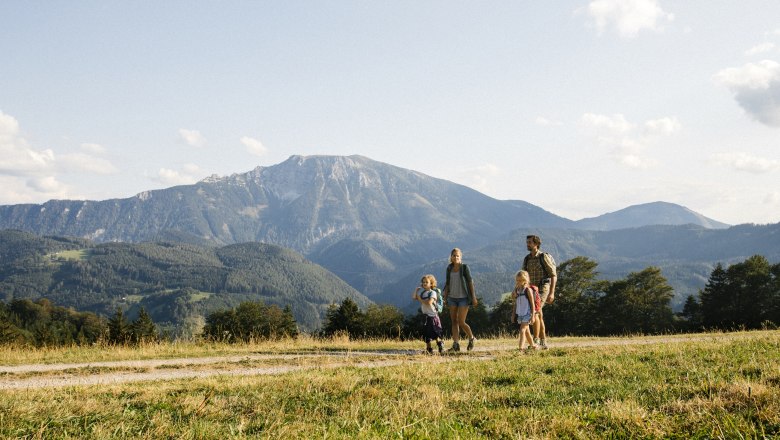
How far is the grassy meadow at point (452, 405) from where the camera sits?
3.78m

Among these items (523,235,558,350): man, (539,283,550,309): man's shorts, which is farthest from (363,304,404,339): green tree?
(539,283,550,309): man's shorts

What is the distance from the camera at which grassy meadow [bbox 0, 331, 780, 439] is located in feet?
12.4

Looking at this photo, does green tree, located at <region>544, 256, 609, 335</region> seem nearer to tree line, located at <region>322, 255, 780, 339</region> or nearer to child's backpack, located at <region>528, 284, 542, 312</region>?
tree line, located at <region>322, 255, 780, 339</region>

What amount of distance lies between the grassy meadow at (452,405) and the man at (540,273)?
4975 millimetres

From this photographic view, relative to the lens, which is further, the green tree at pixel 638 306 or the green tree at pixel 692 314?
the green tree at pixel 638 306

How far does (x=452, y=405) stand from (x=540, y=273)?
349 inches

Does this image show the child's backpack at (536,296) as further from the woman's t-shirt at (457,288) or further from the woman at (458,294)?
the woman's t-shirt at (457,288)

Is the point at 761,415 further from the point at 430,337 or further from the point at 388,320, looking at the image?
the point at 388,320

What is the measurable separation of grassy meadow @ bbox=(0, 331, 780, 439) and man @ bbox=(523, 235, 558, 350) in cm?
497

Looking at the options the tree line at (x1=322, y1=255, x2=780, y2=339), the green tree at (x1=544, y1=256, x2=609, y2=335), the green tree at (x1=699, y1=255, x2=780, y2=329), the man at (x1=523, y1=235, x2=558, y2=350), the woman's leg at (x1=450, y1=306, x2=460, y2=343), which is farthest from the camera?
the green tree at (x1=544, y1=256, x2=609, y2=335)

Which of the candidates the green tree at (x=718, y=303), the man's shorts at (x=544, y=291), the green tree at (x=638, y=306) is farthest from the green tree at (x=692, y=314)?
the man's shorts at (x=544, y=291)

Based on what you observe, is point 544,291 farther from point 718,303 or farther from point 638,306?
point 718,303

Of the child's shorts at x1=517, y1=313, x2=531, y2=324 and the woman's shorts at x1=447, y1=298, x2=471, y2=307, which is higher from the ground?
the woman's shorts at x1=447, y1=298, x2=471, y2=307

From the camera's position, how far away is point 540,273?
13.2 meters
